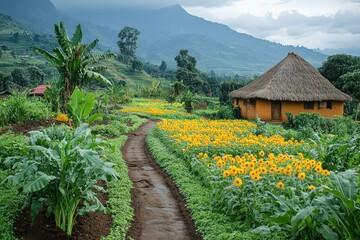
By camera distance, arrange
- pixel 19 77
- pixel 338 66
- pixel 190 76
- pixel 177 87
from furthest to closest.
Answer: pixel 190 76
pixel 19 77
pixel 177 87
pixel 338 66

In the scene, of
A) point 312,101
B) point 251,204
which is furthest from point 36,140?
point 312,101

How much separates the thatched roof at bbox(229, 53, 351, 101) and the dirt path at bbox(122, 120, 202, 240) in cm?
1408

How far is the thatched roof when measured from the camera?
22641 mm

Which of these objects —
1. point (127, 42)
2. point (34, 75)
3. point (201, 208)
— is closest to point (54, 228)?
point (201, 208)

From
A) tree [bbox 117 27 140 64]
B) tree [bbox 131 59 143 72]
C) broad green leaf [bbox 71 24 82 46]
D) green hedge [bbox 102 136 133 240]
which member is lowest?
green hedge [bbox 102 136 133 240]

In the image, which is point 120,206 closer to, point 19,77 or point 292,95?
point 292,95

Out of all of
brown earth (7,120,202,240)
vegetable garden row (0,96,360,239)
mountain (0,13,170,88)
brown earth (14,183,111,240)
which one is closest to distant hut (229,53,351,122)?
vegetable garden row (0,96,360,239)

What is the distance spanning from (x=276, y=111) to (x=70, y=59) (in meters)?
14.0

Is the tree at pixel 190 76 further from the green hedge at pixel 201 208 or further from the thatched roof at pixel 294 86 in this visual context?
the green hedge at pixel 201 208

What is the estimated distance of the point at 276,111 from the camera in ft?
77.6

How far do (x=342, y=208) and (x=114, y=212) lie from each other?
3854 mm

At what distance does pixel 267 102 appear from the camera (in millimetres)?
23438

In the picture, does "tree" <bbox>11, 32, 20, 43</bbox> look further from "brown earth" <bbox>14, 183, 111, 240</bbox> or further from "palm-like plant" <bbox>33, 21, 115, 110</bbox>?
"brown earth" <bbox>14, 183, 111, 240</bbox>

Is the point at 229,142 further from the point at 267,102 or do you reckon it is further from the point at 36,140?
the point at 267,102
